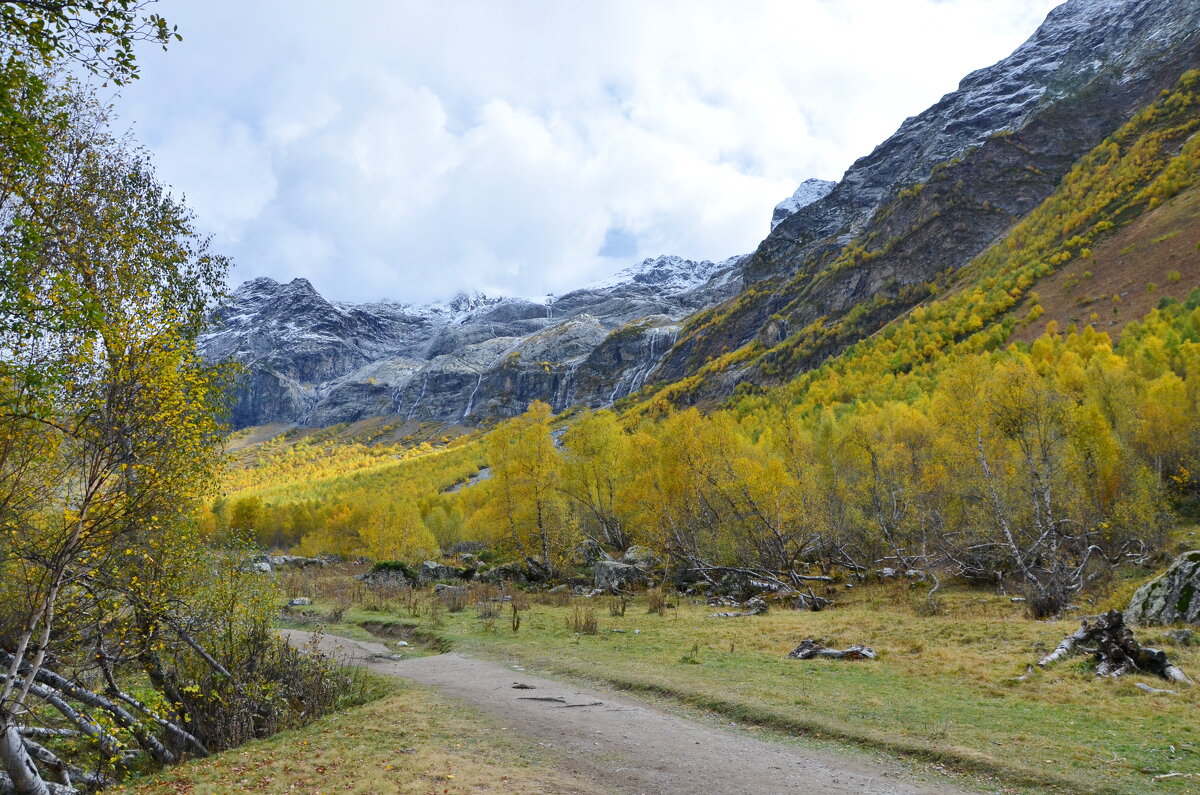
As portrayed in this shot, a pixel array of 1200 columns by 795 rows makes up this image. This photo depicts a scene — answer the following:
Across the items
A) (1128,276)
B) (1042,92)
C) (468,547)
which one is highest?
(1042,92)

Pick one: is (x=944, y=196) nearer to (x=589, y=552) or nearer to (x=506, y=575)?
(x=589, y=552)

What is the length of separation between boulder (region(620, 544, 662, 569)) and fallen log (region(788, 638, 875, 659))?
57.6 ft

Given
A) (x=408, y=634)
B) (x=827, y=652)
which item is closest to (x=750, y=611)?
(x=827, y=652)

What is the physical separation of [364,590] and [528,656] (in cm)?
1918

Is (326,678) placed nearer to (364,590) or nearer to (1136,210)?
(364,590)

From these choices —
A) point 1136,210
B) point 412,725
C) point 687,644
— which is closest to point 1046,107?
point 1136,210

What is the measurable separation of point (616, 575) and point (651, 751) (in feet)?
75.8

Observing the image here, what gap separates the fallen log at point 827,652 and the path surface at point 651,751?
6108 mm

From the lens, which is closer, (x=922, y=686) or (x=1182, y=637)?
(x=922, y=686)

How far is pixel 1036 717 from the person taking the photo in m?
9.81

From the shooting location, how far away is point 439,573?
3666 cm

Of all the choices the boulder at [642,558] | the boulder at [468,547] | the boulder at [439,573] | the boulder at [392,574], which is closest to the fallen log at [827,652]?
the boulder at [642,558]

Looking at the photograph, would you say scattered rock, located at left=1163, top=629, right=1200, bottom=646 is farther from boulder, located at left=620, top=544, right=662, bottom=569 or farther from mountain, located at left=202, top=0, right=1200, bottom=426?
mountain, located at left=202, top=0, right=1200, bottom=426

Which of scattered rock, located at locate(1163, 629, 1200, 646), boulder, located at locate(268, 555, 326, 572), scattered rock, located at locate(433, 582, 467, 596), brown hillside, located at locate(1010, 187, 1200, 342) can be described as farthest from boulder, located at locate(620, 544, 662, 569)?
brown hillside, located at locate(1010, 187, 1200, 342)
